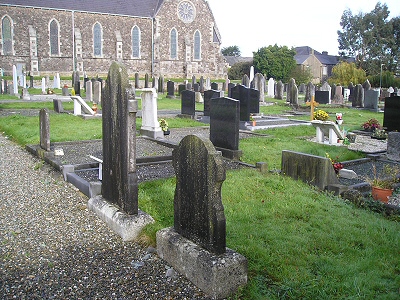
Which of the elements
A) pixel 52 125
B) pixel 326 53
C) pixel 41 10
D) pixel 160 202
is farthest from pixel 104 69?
pixel 326 53

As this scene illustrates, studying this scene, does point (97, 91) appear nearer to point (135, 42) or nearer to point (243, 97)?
point (243, 97)

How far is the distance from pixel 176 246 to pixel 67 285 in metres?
1.11

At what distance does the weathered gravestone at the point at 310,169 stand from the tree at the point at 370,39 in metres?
62.0

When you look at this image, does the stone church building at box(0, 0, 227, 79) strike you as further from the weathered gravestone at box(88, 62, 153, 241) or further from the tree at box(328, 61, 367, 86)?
the weathered gravestone at box(88, 62, 153, 241)

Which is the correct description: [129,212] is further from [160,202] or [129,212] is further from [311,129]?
[311,129]

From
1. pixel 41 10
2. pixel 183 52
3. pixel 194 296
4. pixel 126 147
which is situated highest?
pixel 41 10

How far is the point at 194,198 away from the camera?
171 inches

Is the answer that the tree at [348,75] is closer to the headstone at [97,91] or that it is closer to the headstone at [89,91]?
the headstone at [89,91]

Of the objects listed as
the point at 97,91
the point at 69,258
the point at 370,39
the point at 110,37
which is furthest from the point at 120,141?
the point at 370,39

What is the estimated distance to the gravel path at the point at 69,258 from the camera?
392 cm

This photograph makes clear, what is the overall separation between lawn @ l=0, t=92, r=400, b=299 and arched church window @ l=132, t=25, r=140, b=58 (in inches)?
1749

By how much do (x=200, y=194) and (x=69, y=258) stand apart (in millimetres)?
1636

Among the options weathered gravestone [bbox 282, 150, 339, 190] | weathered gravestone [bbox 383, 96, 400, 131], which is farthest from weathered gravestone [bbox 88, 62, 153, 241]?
weathered gravestone [bbox 383, 96, 400, 131]

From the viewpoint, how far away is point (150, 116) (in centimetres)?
1296
